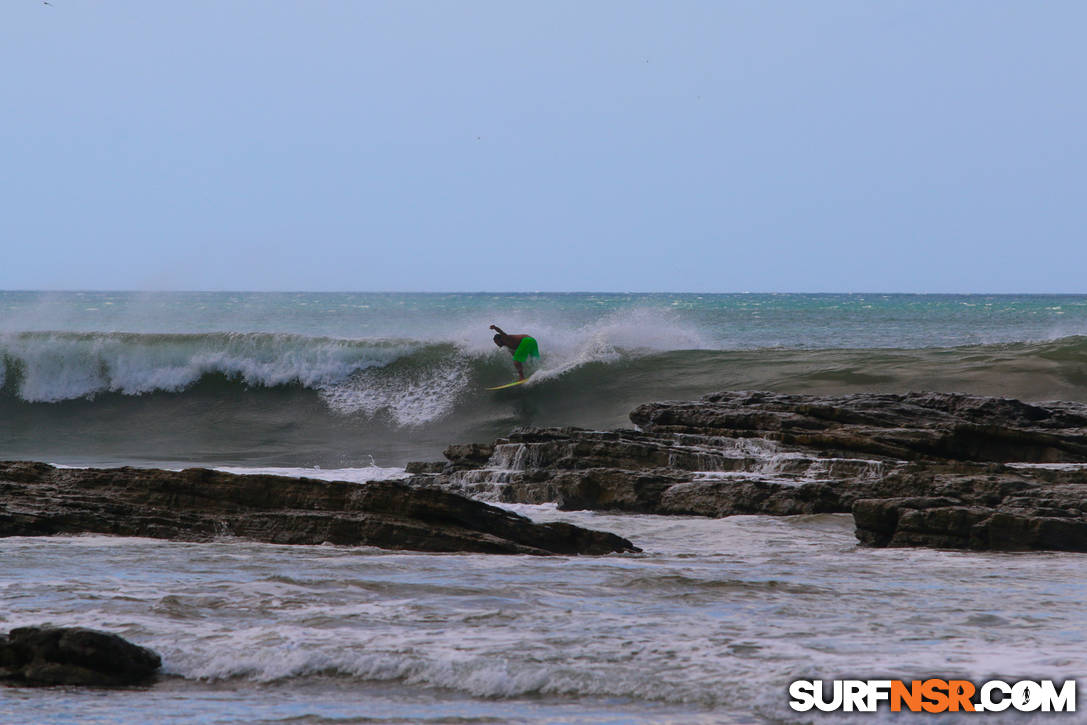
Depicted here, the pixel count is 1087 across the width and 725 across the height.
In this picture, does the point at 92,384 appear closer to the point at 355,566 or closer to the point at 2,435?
the point at 2,435

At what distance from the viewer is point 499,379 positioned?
22172 millimetres

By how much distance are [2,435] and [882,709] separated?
19.4 meters

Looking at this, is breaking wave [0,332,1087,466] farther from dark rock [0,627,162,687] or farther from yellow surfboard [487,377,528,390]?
dark rock [0,627,162,687]

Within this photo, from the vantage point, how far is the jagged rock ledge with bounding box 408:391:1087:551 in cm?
821

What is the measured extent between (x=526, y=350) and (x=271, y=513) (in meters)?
13.4

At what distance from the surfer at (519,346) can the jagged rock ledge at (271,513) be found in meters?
11.4

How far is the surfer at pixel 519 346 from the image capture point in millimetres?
20547

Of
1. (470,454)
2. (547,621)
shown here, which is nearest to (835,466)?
(470,454)

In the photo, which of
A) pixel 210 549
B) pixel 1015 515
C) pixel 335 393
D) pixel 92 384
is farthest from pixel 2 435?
pixel 1015 515

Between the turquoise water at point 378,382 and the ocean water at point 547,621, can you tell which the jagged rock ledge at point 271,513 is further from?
the turquoise water at point 378,382

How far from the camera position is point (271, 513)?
27.6ft

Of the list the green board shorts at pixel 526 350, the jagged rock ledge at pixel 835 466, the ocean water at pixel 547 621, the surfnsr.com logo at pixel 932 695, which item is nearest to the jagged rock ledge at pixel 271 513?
the ocean water at pixel 547 621

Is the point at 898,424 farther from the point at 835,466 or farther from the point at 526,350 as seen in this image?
the point at 526,350

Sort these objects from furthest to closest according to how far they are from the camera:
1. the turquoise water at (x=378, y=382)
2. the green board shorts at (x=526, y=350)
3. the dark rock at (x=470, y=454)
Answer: the green board shorts at (x=526, y=350) → the turquoise water at (x=378, y=382) → the dark rock at (x=470, y=454)
